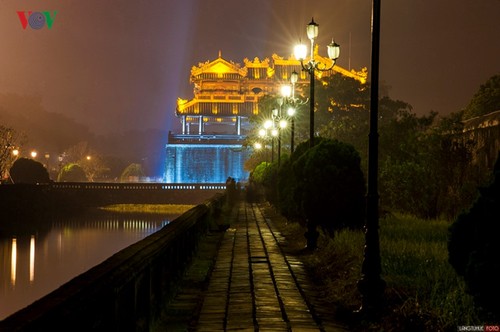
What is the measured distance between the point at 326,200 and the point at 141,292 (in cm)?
942

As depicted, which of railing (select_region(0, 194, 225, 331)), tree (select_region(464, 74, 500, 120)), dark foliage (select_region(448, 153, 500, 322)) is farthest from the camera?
tree (select_region(464, 74, 500, 120))

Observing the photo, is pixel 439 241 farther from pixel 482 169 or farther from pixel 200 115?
pixel 200 115

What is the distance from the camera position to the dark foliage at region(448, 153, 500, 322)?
6.16 metres

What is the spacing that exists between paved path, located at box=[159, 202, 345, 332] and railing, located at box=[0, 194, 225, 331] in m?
0.47

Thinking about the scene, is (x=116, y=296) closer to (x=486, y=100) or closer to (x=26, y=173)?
(x=486, y=100)

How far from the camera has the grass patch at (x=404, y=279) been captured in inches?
324

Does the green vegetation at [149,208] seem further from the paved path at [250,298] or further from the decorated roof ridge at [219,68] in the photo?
the paved path at [250,298]

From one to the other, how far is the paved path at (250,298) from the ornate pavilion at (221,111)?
285 ft

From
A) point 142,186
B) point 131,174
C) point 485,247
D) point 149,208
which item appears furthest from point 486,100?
point 131,174

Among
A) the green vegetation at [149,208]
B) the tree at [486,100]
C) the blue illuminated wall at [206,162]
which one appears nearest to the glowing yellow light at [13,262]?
the green vegetation at [149,208]

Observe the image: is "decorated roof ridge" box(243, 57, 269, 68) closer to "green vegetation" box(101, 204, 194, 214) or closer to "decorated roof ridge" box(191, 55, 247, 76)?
"decorated roof ridge" box(191, 55, 247, 76)

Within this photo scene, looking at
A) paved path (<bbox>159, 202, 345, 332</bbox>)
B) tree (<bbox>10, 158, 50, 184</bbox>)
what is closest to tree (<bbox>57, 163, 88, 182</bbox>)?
tree (<bbox>10, 158, 50, 184</bbox>)

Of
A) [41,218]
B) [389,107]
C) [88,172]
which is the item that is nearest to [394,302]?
[41,218]

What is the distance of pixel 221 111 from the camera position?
371 feet
